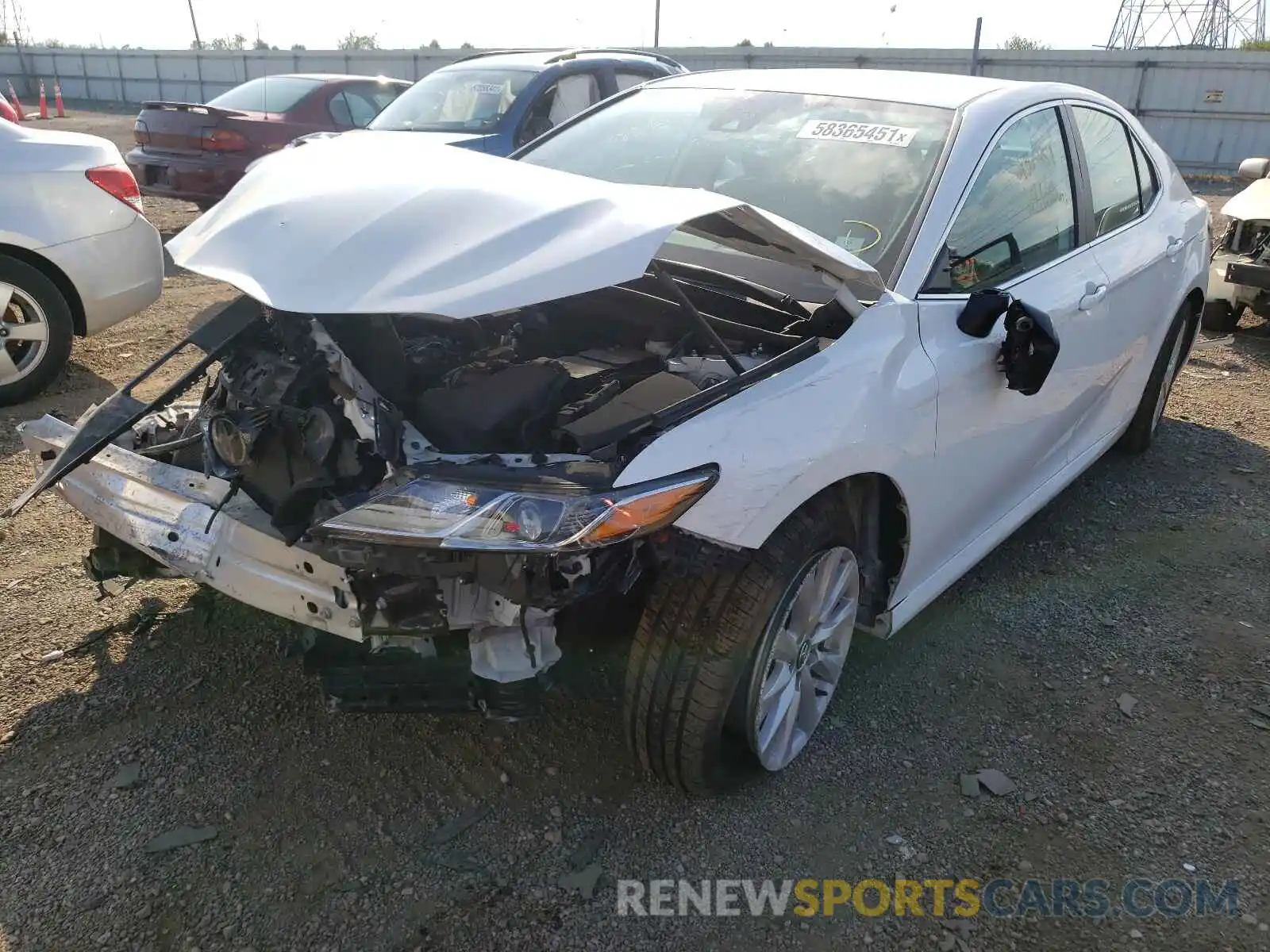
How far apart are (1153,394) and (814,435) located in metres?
3.18

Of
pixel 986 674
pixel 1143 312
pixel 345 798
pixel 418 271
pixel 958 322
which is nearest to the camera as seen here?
pixel 418 271

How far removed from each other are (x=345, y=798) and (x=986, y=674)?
201 centimetres

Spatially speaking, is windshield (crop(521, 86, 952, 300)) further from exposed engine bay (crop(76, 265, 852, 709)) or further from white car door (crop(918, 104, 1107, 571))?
exposed engine bay (crop(76, 265, 852, 709))

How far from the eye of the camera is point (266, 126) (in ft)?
29.0

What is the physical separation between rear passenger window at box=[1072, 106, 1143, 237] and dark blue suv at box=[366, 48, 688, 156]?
432 cm

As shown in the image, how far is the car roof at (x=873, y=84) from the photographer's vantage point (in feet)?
10.3

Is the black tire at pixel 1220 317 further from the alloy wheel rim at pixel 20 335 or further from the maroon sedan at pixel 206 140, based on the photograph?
the maroon sedan at pixel 206 140

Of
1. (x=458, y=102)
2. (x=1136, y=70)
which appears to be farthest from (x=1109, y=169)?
(x=1136, y=70)

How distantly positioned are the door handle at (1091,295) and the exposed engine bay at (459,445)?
1.25 metres

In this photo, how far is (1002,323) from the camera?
2807mm

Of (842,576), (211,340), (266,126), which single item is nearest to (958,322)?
(842,576)

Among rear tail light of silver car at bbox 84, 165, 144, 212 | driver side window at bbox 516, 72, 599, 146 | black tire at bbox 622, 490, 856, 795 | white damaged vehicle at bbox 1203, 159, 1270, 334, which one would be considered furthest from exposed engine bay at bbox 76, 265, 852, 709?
white damaged vehicle at bbox 1203, 159, 1270, 334

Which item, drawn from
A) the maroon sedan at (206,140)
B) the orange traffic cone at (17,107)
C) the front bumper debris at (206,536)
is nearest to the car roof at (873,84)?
the front bumper debris at (206,536)

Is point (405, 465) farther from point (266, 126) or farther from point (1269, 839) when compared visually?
point (266, 126)
